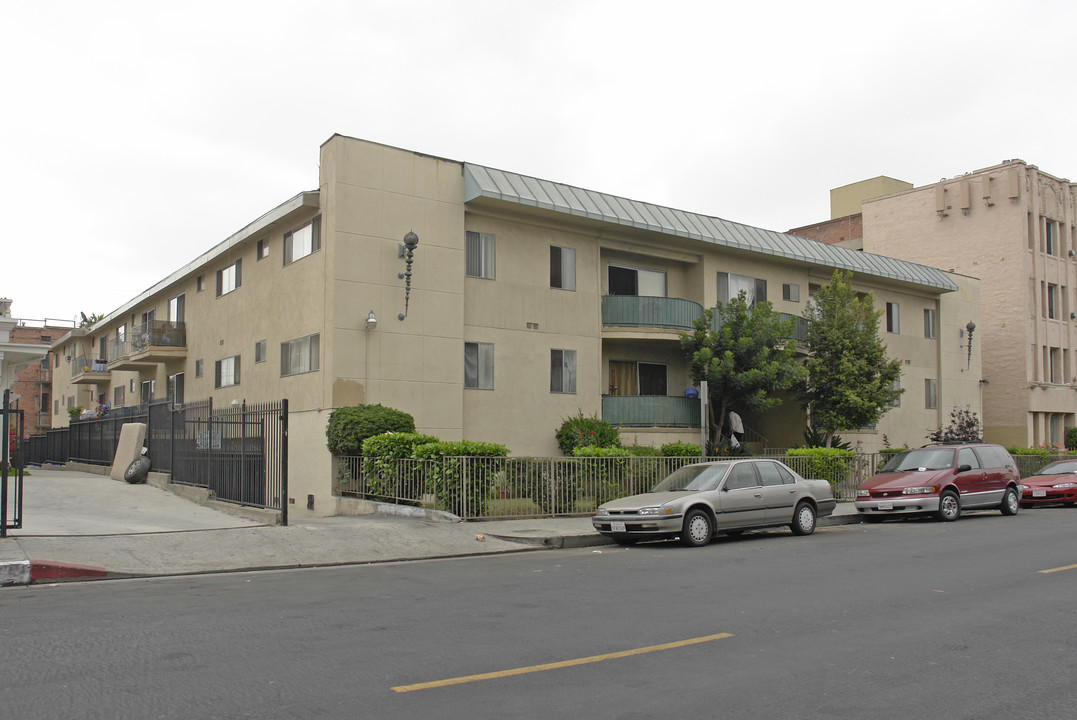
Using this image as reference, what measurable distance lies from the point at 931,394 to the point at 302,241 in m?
25.6

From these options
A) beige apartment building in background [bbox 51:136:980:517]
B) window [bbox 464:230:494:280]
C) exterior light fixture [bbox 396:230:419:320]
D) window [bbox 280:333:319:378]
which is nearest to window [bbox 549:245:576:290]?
beige apartment building in background [bbox 51:136:980:517]

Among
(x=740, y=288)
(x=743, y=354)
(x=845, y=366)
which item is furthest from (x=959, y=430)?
(x=743, y=354)

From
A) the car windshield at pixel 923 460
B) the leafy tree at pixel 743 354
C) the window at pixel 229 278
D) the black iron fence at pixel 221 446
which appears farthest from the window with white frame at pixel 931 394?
the black iron fence at pixel 221 446

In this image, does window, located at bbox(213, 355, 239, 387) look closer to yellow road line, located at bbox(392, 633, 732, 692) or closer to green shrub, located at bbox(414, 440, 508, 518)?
green shrub, located at bbox(414, 440, 508, 518)

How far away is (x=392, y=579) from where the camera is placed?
10938mm

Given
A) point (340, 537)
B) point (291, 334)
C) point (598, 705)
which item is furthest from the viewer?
point (291, 334)

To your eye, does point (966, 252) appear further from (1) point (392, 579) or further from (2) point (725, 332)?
(1) point (392, 579)

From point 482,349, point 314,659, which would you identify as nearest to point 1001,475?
point 482,349

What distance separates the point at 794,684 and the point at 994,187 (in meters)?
39.0

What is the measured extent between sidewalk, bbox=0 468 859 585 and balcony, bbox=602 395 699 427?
7557mm

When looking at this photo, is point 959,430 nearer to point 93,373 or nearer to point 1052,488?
point 1052,488

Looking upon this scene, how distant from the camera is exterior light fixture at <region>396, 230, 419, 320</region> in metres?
20.6

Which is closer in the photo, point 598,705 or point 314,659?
point 598,705

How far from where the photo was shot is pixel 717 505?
14.9 meters
